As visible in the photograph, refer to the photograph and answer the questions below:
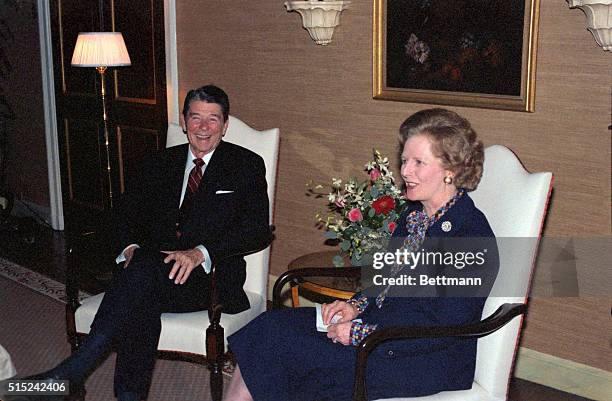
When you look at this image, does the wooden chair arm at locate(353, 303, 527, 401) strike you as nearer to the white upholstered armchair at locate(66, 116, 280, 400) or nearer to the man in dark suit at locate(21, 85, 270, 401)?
the white upholstered armchair at locate(66, 116, 280, 400)

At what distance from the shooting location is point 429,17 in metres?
3.96

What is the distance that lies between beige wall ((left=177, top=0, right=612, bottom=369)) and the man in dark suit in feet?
2.93

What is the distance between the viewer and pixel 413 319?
2.68 m

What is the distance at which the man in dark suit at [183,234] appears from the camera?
3197 mm

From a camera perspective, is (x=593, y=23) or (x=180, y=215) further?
(x=180, y=215)

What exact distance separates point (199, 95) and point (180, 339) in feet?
3.69

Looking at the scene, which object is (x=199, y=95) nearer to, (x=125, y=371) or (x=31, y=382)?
(x=125, y=371)

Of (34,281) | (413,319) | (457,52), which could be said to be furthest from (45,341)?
(457,52)

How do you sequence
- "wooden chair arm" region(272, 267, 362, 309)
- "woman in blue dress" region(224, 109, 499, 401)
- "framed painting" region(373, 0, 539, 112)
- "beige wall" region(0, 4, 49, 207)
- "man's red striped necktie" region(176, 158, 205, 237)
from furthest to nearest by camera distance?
1. "beige wall" region(0, 4, 49, 207)
2. "man's red striped necktie" region(176, 158, 205, 237)
3. "framed painting" region(373, 0, 539, 112)
4. "wooden chair arm" region(272, 267, 362, 309)
5. "woman in blue dress" region(224, 109, 499, 401)

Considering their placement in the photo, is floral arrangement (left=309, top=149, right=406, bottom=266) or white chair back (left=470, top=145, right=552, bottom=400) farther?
floral arrangement (left=309, top=149, right=406, bottom=266)

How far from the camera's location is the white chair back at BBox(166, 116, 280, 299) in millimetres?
3771

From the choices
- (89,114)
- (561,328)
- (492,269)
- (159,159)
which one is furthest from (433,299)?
(89,114)

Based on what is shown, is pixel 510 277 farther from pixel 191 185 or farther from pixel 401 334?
pixel 191 185

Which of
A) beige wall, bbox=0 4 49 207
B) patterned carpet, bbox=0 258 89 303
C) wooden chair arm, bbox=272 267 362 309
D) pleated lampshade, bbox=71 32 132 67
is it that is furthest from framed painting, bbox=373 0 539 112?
beige wall, bbox=0 4 49 207
